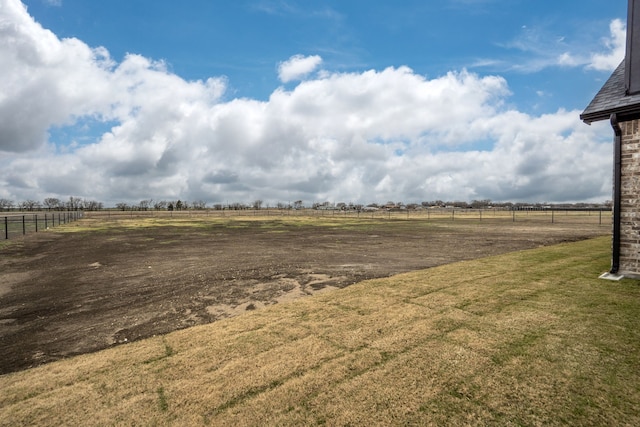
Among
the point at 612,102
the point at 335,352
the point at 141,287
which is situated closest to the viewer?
the point at 335,352

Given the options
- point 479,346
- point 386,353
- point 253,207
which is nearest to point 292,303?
point 386,353

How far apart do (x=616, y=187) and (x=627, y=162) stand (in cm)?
62

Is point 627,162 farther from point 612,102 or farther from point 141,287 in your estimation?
point 141,287

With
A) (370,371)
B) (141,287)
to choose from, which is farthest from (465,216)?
(370,371)

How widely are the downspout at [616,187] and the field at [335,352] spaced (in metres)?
0.65

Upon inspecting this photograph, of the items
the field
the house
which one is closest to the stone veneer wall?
the house

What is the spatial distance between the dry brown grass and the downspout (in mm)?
2348

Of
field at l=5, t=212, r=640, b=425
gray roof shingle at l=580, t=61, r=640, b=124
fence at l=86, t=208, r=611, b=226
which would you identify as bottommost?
fence at l=86, t=208, r=611, b=226

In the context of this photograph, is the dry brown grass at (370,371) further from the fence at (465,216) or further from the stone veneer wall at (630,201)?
the fence at (465,216)

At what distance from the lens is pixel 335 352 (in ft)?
13.8

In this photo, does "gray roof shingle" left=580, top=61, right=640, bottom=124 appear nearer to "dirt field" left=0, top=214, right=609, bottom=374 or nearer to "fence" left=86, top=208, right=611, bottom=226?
"dirt field" left=0, top=214, right=609, bottom=374

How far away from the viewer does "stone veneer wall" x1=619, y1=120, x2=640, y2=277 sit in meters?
7.55

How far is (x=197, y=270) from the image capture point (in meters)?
10.9

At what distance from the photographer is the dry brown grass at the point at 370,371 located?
305 centimetres
